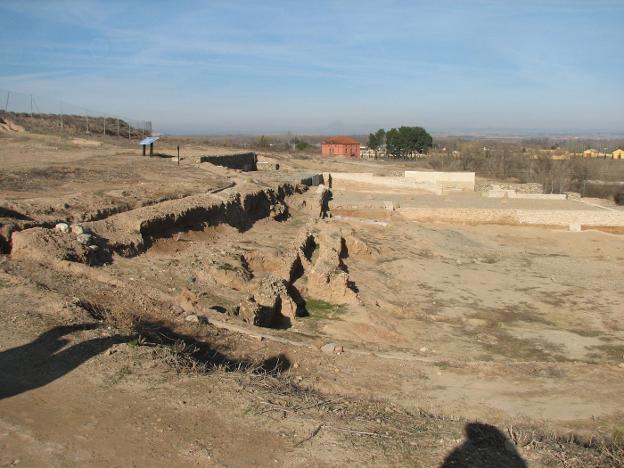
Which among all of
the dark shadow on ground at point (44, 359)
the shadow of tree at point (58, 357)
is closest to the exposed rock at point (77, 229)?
the shadow of tree at point (58, 357)

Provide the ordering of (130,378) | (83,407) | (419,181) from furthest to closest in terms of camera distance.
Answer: (419,181), (130,378), (83,407)

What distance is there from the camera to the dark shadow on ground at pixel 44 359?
4.54 meters

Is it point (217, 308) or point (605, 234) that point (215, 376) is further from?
point (605, 234)

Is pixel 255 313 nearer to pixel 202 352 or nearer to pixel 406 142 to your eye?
pixel 202 352

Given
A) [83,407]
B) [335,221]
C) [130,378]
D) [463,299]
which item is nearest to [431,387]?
[130,378]

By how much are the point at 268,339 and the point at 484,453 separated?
3.31 meters

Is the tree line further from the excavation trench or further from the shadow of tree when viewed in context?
the shadow of tree

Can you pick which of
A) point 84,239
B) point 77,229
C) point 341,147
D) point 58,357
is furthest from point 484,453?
point 341,147

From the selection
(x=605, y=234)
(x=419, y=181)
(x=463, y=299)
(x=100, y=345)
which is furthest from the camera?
(x=419, y=181)

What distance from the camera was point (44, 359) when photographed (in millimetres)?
4918

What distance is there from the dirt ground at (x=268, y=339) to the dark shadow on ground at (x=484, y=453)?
0.05 feet

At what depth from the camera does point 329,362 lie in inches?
264

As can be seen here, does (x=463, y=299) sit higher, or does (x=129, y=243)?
(x=129, y=243)

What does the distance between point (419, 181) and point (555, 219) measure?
7467 millimetres
